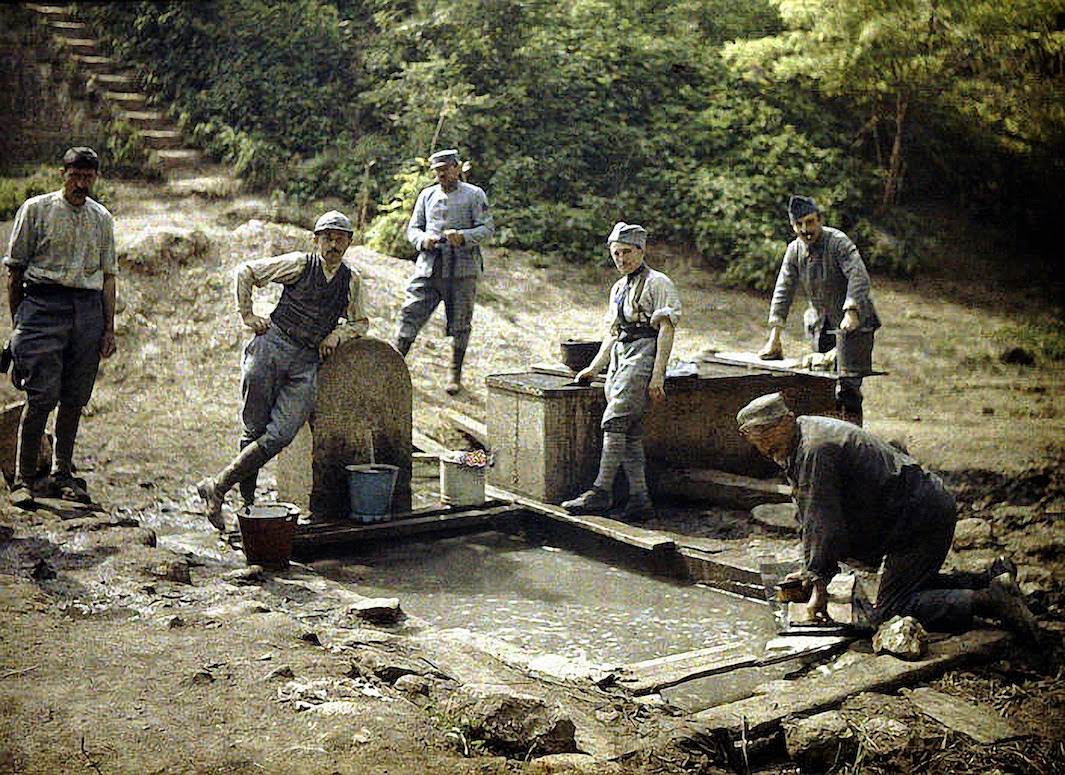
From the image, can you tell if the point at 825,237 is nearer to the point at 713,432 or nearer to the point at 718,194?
the point at 713,432

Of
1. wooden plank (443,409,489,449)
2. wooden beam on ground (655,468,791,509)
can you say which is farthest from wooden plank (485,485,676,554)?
wooden plank (443,409,489,449)

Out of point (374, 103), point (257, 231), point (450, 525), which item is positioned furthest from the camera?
point (374, 103)

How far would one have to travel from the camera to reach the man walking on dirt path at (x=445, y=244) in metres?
9.89

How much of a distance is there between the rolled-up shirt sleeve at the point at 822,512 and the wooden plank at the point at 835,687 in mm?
475

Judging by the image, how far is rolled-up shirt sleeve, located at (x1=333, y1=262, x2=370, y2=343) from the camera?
294 inches

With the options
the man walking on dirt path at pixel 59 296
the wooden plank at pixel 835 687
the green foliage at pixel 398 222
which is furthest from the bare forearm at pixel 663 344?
the green foliage at pixel 398 222

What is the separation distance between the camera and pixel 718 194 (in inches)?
634

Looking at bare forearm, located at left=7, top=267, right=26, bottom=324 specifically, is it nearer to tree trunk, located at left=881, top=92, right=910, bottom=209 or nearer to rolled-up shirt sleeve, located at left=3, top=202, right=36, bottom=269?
rolled-up shirt sleeve, located at left=3, top=202, right=36, bottom=269

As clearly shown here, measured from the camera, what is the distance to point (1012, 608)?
211 inches

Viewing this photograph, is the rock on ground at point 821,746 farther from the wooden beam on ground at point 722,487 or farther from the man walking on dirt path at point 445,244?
the man walking on dirt path at point 445,244

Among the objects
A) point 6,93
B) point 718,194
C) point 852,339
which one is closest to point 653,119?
point 718,194

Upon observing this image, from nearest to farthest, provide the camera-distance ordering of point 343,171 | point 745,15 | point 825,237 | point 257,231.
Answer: point 825,237 → point 257,231 → point 343,171 → point 745,15

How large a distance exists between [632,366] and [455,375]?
3.09 m

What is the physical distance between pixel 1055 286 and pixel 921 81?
10.4 feet
